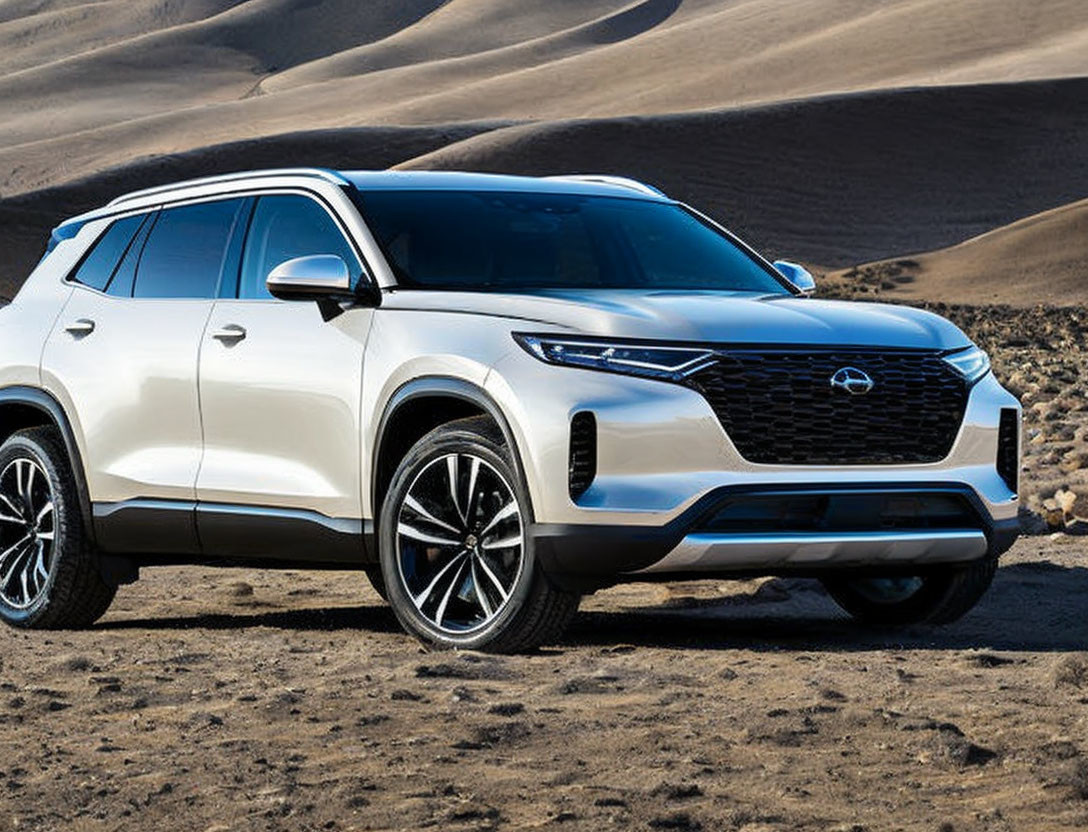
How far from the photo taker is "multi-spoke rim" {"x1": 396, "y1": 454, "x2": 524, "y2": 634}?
26.9ft

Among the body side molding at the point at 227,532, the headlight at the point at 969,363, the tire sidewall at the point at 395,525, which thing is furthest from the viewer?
the body side molding at the point at 227,532

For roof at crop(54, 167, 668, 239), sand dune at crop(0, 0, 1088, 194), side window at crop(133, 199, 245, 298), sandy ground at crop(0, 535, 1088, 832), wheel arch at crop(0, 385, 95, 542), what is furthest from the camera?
sand dune at crop(0, 0, 1088, 194)

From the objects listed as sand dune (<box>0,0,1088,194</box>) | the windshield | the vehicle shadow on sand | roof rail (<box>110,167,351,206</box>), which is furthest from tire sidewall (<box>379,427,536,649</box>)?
sand dune (<box>0,0,1088,194</box>)

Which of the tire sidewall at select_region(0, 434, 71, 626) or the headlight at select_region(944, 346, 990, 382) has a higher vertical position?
the headlight at select_region(944, 346, 990, 382)

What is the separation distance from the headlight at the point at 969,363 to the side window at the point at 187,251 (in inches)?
108

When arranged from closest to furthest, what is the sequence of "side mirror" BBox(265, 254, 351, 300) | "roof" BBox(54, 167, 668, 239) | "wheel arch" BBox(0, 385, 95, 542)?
"side mirror" BBox(265, 254, 351, 300) → "roof" BBox(54, 167, 668, 239) → "wheel arch" BBox(0, 385, 95, 542)

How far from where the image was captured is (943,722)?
6805 millimetres

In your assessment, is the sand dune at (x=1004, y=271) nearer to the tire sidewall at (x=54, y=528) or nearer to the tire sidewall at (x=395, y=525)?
the tire sidewall at (x=54, y=528)

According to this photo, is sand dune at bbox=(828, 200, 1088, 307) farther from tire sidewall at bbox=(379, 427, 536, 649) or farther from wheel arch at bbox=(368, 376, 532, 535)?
tire sidewall at bbox=(379, 427, 536, 649)

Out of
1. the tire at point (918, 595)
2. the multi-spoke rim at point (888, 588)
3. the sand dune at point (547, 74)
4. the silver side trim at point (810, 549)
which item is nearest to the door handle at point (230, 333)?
the silver side trim at point (810, 549)

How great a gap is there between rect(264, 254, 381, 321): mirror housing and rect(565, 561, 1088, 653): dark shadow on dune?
1.51 m

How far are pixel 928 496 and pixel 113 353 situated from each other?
319cm

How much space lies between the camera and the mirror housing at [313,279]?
8477 mm

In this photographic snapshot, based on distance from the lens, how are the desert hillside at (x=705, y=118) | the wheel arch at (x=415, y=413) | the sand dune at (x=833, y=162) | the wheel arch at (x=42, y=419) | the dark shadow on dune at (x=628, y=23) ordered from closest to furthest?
1. the wheel arch at (x=415, y=413)
2. the wheel arch at (x=42, y=419)
3. the sand dune at (x=833, y=162)
4. the desert hillside at (x=705, y=118)
5. the dark shadow on dune at (x=628, y=23)
